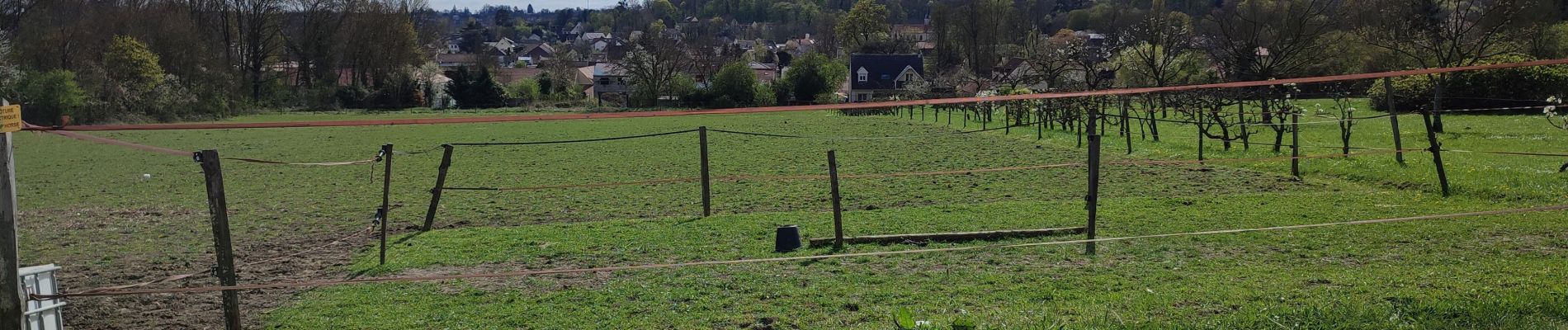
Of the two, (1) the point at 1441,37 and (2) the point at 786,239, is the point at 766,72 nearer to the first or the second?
(1) the point at 1441,37

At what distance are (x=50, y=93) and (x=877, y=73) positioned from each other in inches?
2032

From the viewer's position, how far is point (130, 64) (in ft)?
159

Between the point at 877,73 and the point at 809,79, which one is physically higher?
the point at 877,73

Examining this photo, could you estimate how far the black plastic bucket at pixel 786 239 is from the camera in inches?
336

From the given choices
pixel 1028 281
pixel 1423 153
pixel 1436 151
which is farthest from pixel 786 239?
pixel 1423 153

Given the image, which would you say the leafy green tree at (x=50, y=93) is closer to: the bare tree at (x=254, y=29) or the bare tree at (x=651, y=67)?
the bare tree at (x=254, y=29)

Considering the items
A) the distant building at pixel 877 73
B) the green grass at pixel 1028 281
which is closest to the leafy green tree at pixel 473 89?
the distant building at pixel 877 73

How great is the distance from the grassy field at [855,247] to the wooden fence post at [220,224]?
3.07 feet

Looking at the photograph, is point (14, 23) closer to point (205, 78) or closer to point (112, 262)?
point (205, 78)

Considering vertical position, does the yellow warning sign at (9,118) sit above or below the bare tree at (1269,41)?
below

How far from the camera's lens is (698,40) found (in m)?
91.8

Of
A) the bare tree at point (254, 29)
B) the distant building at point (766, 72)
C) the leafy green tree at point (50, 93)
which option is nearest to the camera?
the leafy green tree at point (50, 93)

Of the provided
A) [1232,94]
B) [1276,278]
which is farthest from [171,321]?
[1232,94]

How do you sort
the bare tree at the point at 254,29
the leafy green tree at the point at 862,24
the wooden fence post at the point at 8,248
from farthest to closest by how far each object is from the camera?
the leafy green tree at the point at 862,24 → the bare tree at the point at 254,29 → the wooden fence post at the point at 8,248
